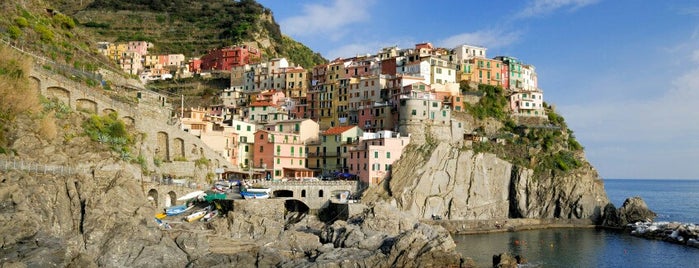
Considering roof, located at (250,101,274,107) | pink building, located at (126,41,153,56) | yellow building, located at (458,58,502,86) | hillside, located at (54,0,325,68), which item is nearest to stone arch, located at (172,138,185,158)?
roof, located at (250,101,274,107)

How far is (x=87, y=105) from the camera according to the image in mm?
54812

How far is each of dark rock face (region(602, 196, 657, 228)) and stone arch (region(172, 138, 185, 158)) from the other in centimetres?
4451

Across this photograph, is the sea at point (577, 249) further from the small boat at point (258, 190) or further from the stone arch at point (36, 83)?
the stone arch at point (36, 83)

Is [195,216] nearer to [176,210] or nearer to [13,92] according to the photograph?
[176,210]

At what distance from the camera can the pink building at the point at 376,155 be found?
6619 centimetres

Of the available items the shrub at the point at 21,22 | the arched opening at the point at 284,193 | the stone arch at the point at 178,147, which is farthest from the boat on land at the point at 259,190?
the shrub at the point at 21,22

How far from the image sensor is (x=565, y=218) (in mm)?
71250

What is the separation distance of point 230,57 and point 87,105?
5279cm

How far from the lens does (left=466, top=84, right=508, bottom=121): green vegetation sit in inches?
3115

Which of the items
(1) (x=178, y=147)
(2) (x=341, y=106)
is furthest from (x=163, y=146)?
(2) (x=341, y=106)

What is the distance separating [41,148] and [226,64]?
63757 millimetres

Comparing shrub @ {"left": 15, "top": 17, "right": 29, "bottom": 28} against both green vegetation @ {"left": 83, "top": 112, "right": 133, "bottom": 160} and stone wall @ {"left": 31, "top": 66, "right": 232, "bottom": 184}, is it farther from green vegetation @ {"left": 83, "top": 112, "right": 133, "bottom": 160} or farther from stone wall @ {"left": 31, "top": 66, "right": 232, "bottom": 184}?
green vegetation @ {"left": 83, "top": 112, "right": 133, "bottom": 160}

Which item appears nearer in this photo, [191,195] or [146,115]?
[191,195]

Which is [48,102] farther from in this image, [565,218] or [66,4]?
[66,4]
